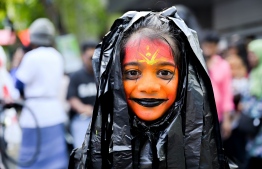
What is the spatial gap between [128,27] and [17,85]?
10.8ft

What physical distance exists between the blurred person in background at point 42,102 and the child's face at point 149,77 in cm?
296

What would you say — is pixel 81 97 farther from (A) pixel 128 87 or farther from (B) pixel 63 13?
(B) pixel 63 13

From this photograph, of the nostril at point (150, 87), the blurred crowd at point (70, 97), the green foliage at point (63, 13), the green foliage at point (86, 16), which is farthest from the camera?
the green foliage at point (86, 16)

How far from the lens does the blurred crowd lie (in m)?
5.12

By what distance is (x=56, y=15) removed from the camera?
1232cm

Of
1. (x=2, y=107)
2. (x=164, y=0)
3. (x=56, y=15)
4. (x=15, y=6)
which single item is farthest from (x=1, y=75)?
(x=15, y=6)

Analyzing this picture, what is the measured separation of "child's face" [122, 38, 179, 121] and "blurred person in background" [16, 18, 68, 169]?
9.72 ft

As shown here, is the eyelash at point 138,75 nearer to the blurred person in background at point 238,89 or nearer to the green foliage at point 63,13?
the blurred person in background at point 238,89

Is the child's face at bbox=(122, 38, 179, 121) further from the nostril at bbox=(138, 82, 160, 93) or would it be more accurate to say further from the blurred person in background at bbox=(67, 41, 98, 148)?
the blurred person in background at bbox=(67, 41, 98, 148)

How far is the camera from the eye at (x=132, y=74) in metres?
2.15

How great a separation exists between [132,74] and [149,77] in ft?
0.28

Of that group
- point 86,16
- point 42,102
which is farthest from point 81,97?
point 86,16

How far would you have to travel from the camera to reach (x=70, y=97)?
6086 millimetres

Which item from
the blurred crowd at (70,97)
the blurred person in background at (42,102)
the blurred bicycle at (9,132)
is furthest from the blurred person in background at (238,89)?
the blurred bicycle at (9,132)
